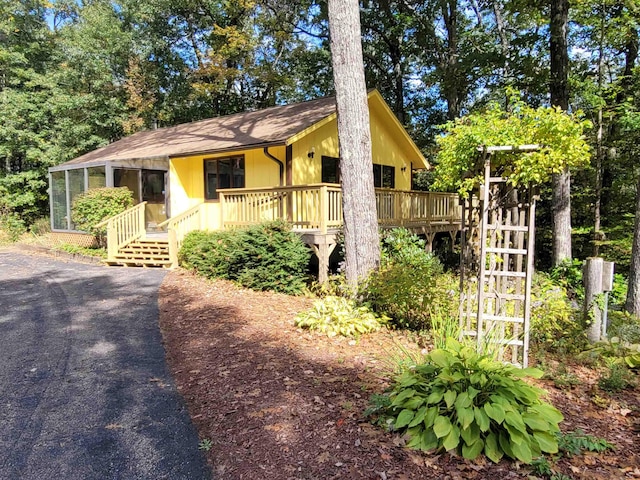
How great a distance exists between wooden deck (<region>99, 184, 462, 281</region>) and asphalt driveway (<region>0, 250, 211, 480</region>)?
342 cm

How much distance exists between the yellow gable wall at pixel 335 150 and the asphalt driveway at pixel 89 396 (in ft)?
19.0

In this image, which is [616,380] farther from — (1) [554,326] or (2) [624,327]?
(2) [624,327]

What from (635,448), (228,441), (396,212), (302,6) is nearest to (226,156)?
(396,212)

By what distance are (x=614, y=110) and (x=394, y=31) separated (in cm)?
1205

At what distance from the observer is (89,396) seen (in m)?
3.86

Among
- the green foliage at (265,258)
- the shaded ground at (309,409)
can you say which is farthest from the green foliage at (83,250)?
the shaded ground at (309,409)

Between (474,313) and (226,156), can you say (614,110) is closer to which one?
(474,313)

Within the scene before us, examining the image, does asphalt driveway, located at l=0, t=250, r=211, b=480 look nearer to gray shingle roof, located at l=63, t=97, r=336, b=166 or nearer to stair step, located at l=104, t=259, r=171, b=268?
stair step, located at l=104, t=259, r=171, b=268

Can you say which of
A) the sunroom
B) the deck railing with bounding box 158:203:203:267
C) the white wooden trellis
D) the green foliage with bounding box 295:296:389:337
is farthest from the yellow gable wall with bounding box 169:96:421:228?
the white wooden trellis

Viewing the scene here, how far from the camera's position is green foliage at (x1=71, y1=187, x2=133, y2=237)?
1249 cm

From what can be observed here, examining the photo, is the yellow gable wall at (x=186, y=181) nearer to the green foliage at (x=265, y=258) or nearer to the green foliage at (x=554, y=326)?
the green foliage at (x=265, y=258)

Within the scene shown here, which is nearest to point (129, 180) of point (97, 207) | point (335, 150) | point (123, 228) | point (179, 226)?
point (97, 207)

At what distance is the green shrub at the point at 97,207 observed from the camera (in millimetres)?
12492

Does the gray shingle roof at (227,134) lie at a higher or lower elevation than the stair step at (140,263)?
higher
